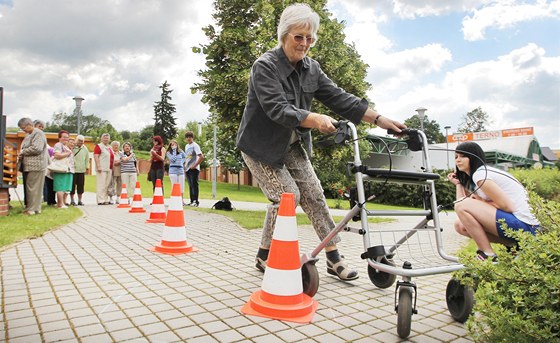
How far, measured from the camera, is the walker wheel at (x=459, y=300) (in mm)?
2637

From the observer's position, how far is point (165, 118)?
67.4 m

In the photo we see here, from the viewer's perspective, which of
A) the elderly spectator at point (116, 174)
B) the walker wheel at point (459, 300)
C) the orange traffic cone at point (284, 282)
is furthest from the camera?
the elderly spectator at point (116, 174)

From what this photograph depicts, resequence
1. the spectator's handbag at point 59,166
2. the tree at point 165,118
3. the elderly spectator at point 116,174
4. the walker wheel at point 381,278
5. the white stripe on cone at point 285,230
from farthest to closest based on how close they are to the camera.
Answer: the tree at point 165,118
the elderly spectator at point 116,174
the spectator's handbag at point 59,166
the walker wheel at point 381,278
the white stripe on cone at point 285,230

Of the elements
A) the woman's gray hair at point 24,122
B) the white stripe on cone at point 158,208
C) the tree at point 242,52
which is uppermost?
the tree at point 242,52

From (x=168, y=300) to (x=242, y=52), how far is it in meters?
7.37

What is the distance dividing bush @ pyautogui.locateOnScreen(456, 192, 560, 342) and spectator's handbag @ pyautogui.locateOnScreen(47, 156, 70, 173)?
990cm

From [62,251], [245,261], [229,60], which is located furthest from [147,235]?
[229,60]

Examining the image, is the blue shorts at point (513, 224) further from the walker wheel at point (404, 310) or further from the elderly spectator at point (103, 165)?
the elderly spectator at point (103, 165)

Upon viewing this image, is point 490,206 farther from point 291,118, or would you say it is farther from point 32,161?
point 32,161

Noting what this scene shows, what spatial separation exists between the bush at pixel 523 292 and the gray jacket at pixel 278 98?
1740 mm

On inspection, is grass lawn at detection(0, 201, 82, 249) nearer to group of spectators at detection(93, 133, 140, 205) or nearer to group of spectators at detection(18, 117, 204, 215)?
group of spectators at detection(18, 117, 204, 215)

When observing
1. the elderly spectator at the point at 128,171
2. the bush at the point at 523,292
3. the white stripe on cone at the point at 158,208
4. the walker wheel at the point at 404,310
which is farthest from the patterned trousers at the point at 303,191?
the elderly spectator at the point at 128,171

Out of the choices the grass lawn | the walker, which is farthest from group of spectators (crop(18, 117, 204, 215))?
the walker

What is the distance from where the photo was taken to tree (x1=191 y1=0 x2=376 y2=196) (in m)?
9.20
